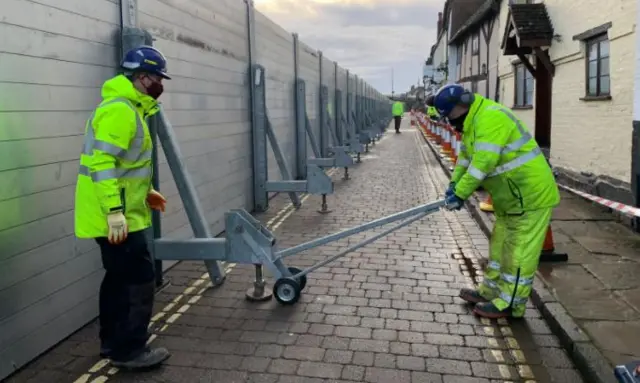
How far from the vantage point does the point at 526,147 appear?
443cm

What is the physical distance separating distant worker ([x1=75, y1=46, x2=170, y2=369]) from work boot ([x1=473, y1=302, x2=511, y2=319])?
262 cm

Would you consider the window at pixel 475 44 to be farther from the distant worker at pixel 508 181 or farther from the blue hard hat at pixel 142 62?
the blue hard hat at pixel 142 62

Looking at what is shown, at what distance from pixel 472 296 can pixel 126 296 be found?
301 centimetres

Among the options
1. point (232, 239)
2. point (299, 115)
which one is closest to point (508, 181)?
point (232, 239)

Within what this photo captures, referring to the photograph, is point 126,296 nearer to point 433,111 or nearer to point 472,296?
point 472,296

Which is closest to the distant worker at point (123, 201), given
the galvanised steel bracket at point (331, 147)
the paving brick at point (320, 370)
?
the paving brick at point (320, 370)

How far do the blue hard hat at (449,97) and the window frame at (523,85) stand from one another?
1090 centimetres

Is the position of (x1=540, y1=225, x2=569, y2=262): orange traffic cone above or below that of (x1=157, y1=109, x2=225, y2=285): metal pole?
below

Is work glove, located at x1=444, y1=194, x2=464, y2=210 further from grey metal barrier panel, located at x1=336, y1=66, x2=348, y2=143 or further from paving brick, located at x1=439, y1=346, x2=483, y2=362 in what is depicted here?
grey metal barrier panel, located at x1=336, y1=66, x2=348, y2=143

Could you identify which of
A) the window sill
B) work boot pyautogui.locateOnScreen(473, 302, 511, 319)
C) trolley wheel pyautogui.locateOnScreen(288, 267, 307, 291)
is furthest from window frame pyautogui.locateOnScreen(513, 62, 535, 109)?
trolley wheel pyautogui.locateOnScreen(288, 267, 307, 291)

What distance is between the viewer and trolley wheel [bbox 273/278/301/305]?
4.98m

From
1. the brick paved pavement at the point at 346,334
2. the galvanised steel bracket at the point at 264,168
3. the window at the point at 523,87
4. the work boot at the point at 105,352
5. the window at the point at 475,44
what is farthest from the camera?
the window at the point at 475,44

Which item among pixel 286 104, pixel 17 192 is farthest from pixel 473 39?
pixel 17 192

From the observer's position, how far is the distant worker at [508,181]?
4348 mm
